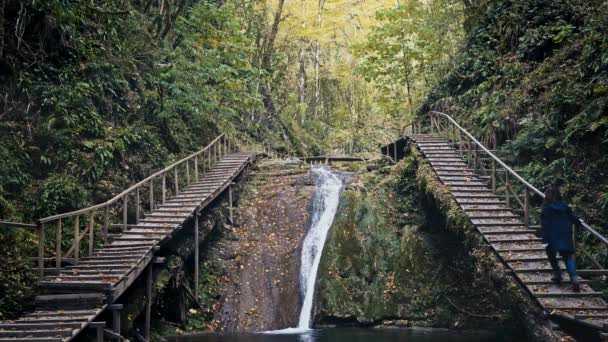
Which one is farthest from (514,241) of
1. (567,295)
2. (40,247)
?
(40,247)

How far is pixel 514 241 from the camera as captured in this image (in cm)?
1080

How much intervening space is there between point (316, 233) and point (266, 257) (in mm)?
1860

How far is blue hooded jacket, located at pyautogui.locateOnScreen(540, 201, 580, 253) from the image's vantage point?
8.70 metres

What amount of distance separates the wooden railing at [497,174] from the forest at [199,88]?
488 mm

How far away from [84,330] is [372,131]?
3031 centimetres

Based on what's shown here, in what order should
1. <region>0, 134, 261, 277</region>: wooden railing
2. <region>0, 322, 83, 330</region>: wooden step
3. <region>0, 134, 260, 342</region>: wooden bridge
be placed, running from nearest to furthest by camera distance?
<region>0, 322, 83, 330</region>: wooden step
<region>0, 134, 260, 342</region>: wooden bridge
<region>0, 134, 261, 277</region>: wooden railing

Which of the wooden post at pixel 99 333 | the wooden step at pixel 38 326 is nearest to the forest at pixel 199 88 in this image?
the wooden step at pixel 38 326

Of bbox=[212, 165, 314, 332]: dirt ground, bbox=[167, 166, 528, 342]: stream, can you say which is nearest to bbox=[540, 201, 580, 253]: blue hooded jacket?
bbox=[167, 166, 528, 342]: stream

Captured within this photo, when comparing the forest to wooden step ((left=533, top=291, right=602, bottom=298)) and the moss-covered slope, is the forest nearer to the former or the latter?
wooden step ((left=533, top=291, right=602, bottom=298))

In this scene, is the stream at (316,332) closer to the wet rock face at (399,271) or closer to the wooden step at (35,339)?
the wet rock face at (399,271)

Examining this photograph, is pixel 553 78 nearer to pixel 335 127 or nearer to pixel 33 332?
pixel 33 332

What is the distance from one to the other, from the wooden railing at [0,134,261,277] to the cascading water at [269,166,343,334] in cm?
392

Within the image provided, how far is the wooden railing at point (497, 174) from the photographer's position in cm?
1177

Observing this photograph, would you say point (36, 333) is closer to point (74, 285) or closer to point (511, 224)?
point (74, 285)
